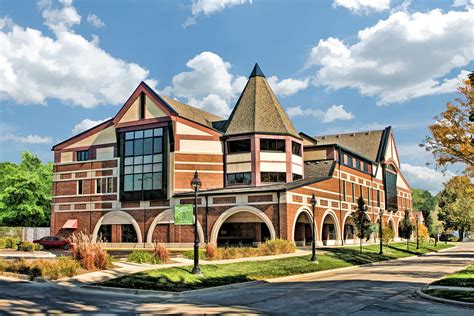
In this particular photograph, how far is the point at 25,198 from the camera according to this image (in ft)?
219

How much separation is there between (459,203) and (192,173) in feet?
185

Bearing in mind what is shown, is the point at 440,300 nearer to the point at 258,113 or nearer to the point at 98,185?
the point at 258,113

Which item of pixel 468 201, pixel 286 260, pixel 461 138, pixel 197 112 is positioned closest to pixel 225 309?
pixel 286 260

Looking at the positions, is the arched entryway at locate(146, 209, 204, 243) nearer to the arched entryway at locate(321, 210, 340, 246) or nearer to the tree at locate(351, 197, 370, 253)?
the arched entryway at locate(321, 210, 340, 246)

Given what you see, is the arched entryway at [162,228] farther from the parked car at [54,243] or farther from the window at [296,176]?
the window at [296,176]

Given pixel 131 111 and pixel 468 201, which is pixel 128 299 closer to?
pixel 131 111

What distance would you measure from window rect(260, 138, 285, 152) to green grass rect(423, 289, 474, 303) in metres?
31.4

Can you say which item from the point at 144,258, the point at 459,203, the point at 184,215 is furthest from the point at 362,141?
the point at 144,258

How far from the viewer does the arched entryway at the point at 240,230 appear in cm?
4361

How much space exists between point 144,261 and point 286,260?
9362 millimetres

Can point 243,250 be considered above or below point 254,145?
below

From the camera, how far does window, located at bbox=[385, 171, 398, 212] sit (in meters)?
69.4

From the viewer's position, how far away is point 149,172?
48375mm

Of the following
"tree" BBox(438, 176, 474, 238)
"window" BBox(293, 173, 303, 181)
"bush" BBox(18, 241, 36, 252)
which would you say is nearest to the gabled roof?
"window" BBox(293, 173, 303, 181)
